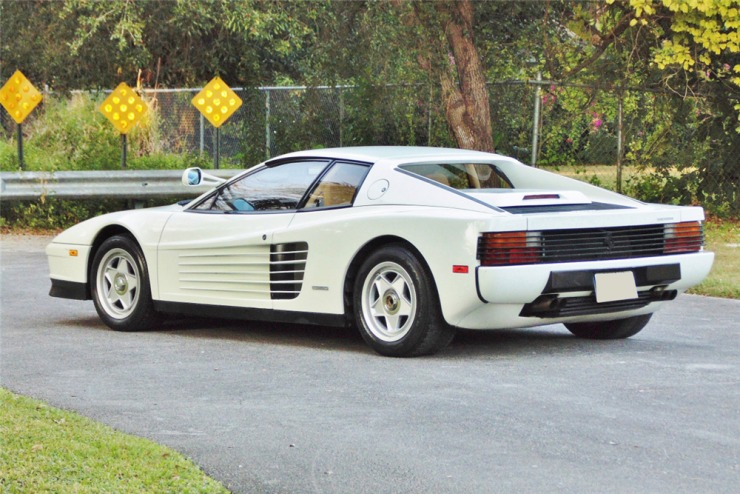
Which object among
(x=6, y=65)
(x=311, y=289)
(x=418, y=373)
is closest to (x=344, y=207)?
(x=311, y=289)

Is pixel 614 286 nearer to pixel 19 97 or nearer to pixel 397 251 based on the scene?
pixel 397 251

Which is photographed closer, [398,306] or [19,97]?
[398,306]

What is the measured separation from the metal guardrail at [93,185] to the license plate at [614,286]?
10.6 meters

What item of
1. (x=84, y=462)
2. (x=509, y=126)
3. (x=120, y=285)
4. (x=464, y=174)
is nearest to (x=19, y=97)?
(x=509, y=126)

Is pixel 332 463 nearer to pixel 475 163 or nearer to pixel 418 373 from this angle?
pixel 418 373

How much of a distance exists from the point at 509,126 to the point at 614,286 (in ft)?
39.0

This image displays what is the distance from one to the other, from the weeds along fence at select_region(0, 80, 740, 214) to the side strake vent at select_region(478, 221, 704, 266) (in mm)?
9699

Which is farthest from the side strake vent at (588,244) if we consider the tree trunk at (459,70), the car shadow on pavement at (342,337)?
the tree trunk at (459,70)

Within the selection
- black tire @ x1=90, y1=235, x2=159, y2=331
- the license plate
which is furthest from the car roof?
the license plate

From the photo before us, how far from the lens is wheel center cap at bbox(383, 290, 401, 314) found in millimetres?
8023

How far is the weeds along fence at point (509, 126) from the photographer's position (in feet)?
60.7

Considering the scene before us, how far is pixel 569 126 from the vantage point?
787 inches

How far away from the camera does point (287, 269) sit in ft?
28.5

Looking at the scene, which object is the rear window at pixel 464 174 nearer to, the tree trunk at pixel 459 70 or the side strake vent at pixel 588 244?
the side strake vent at pixel 588 244
